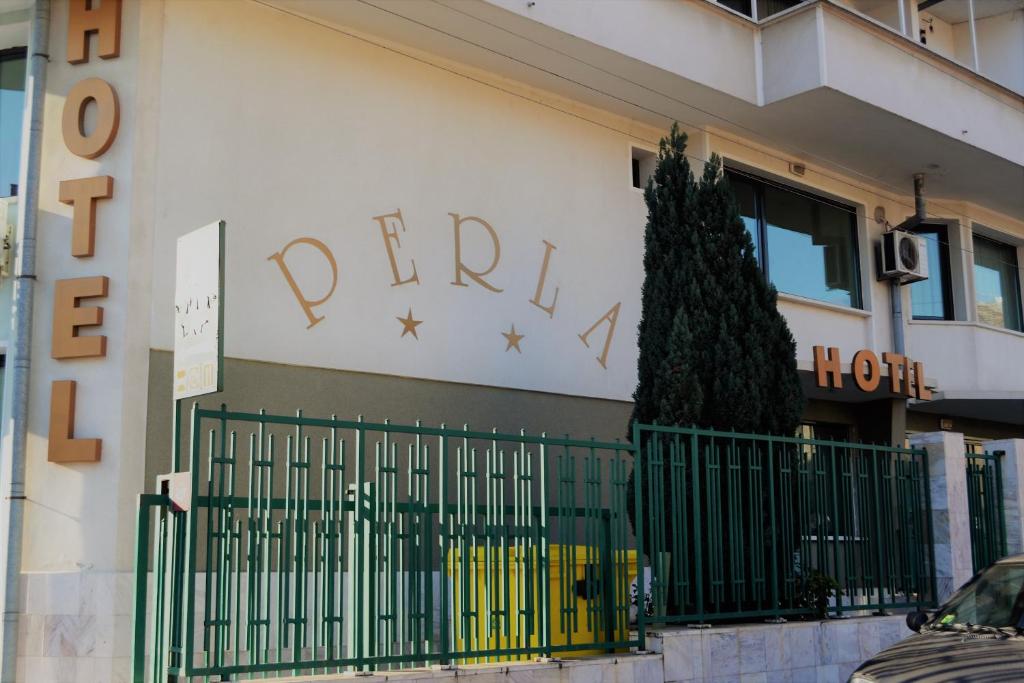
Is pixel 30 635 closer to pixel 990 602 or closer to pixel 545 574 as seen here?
pixel 545 574

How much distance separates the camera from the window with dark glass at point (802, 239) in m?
16.0

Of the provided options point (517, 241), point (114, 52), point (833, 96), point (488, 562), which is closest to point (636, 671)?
point (488, 562)

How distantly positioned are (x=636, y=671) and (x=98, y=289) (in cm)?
561

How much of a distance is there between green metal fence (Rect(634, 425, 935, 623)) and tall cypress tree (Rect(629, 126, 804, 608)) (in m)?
0.36

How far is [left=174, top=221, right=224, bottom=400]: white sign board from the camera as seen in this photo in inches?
267

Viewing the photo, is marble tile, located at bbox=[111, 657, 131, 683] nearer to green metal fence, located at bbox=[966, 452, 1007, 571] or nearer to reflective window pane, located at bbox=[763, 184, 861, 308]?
green metal fence, located at bbox=[966, 452, 1007, 571]

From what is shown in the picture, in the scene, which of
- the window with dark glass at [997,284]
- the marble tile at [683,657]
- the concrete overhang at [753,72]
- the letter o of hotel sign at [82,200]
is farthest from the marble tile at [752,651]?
the window with dark glass at [997,284]

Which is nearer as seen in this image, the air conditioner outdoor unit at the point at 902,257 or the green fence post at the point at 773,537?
the green fence post at the point at 773,537

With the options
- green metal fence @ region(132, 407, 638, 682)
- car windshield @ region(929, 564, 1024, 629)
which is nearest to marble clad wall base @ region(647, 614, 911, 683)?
green metal fence @ region(132, 407, 638, 682)

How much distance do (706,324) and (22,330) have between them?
6218 mm

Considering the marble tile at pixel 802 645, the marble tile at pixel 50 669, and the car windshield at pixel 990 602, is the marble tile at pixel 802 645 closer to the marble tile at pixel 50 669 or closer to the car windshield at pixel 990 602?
the car windshield at pixel 990 602

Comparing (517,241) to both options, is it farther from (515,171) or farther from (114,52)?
(114,52)

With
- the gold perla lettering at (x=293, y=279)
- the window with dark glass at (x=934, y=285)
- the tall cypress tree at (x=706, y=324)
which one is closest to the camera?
the tall cypress tree at (x=706, y=324)

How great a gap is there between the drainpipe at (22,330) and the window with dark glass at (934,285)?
43.4 feet
